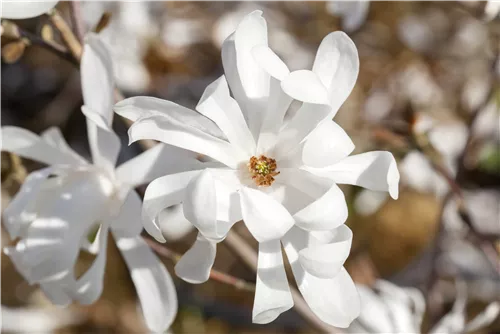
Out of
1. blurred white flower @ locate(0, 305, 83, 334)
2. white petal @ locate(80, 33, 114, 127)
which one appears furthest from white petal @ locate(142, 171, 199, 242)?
blurred white flower @ locate(0, 305, 83, 334)

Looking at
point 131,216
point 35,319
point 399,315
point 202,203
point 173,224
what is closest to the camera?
point 202,203

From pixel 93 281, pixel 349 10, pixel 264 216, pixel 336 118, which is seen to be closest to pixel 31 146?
pixel 93 281

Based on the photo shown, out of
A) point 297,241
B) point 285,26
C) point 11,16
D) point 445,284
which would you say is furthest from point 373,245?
point 11,16

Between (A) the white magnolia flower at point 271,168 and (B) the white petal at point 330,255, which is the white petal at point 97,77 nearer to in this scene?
(A) the white magnolia flower at point 271,168

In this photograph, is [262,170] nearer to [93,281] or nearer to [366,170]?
[366,170]

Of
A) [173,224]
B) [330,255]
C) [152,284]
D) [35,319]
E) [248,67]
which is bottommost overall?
[35,319]

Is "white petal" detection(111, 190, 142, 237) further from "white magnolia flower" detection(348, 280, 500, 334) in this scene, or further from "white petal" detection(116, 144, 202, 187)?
"white magnolia flower" detection(348, 280, 500, 334)

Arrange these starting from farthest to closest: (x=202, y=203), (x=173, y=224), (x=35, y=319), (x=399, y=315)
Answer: (x=35, y=319) → (x=173, y=224) → (x=399, y=315) → (x=202, y=203)

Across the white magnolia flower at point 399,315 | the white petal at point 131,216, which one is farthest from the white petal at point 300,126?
the white magnolia flower at point 399,315
